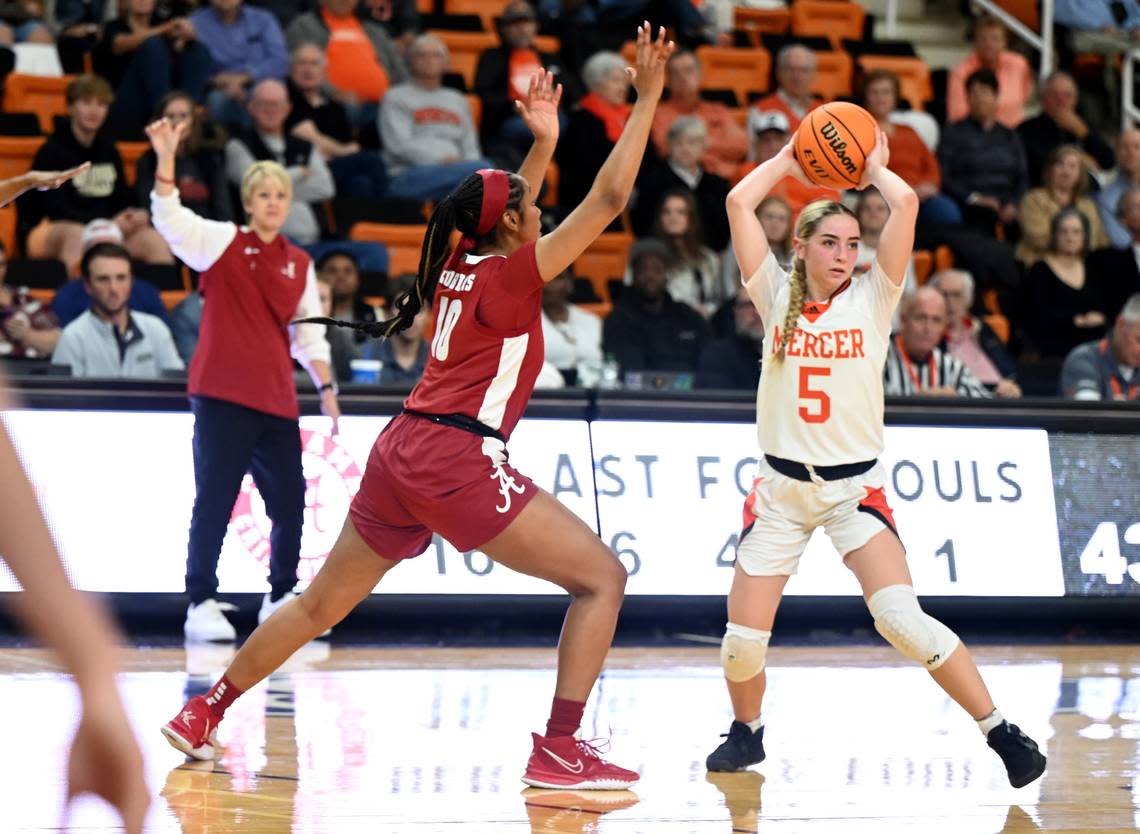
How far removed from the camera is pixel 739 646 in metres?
5.49

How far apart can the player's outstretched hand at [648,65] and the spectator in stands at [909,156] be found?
875cm

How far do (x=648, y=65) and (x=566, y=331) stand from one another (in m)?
6.00

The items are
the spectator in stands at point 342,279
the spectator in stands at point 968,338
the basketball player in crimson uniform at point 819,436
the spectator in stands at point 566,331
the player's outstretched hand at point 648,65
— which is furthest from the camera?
the spectator in stands at point 968,338

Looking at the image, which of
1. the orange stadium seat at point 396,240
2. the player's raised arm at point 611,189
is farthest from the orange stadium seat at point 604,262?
the player's raised arm at point 611,189

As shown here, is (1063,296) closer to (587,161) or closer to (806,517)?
(587,161)

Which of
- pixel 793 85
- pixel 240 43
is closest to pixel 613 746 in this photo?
pixel 240 43

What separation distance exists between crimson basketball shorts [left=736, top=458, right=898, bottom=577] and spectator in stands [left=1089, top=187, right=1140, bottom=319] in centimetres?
749

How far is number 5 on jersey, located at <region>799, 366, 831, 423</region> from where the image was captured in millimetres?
5535

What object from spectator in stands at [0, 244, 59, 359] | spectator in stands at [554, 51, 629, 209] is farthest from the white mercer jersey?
spectator in stands at [554, 51, 629, 209]

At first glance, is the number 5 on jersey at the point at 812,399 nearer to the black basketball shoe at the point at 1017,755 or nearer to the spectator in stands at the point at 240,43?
the black basketball shoe at the point at 1017,755

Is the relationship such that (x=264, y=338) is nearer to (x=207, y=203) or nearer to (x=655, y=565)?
(x=655, y=565)

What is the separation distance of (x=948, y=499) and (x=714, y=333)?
2.71 m

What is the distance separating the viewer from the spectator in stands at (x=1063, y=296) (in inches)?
480

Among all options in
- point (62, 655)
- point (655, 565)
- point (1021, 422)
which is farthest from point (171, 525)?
point (62, 655)
